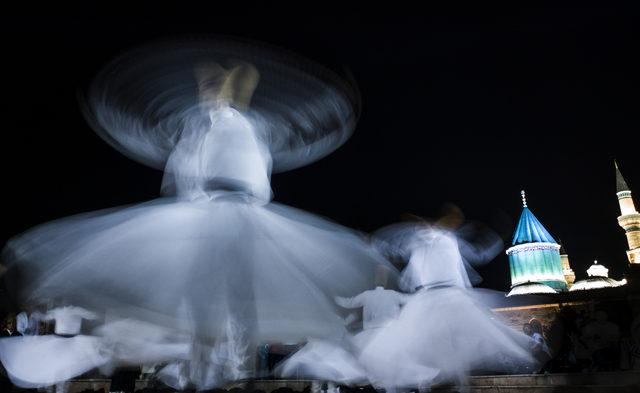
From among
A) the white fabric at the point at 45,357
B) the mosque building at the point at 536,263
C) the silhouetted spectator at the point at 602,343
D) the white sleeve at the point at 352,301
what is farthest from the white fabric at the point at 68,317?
the mosque building at the point at 536,263

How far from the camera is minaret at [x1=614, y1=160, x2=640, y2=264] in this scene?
2012 inches

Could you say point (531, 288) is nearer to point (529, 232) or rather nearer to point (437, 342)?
point (529, 232)

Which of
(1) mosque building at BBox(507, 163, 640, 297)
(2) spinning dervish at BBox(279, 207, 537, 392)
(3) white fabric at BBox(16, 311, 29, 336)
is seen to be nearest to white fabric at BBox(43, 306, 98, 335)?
(3) white fabric at BBox(16, 311, 29, 336)

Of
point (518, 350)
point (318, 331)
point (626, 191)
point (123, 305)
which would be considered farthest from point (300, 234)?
point (626, 191)

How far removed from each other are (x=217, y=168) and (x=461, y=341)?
3201 mm

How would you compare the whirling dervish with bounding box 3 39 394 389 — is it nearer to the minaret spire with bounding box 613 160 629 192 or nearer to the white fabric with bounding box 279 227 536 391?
the white fabric with bounding box 279 227 536 391

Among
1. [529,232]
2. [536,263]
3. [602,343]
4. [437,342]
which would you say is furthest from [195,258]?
[529,232]

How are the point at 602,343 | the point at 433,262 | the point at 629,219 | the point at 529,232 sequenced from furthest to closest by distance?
the point at 629,219 → the point at 529,232 → the point at 602,343 → the point at 433,262

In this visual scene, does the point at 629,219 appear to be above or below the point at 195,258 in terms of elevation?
above

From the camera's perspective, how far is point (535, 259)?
41969mm

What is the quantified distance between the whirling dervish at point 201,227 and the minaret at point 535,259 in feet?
131

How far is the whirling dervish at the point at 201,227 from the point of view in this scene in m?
4.12

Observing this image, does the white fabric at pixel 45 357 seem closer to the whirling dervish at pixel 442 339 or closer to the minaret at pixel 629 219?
the whirling dervish at pixel 442 339

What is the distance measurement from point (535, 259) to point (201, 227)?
43.0m
